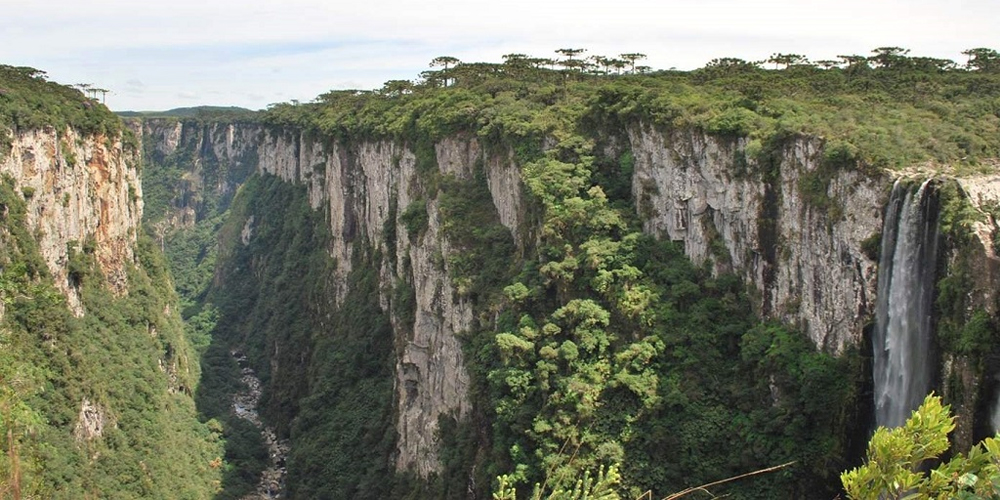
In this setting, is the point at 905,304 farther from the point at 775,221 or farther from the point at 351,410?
the point at 351,410

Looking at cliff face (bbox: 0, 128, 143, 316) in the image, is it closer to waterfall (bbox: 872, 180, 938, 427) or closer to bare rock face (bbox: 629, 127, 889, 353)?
bare rock face (bbox: 629, 127, 889, 353)

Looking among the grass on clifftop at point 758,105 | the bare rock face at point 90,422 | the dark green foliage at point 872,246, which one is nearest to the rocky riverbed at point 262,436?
the bare rock face at point 90,422

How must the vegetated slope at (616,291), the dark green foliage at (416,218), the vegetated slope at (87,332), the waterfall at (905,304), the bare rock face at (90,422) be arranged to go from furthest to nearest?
the dark green foliage at (416,218)
the bare rock face at (90,422)
the vegetated slope at (87,332)
the vegetated slope at (616,291)
the waterfall at (905,304)

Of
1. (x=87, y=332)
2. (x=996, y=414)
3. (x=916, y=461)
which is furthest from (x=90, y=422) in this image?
(x=916, y=461)

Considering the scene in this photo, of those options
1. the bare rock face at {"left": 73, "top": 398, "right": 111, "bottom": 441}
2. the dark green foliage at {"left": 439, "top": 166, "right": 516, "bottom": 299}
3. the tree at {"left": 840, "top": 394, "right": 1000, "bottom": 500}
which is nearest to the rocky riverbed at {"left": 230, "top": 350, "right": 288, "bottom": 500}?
the bare rock face at {"left": 73, "top": 398, "right": 111, "bottom": 441}

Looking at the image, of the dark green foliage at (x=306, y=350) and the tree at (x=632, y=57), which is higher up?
the tree at (x=632, y=57)

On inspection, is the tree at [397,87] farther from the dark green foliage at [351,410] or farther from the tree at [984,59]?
the tree at [984,59]

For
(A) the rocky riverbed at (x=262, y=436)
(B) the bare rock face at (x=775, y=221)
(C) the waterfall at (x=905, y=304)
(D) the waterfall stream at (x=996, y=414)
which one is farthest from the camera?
(A) the rocky riverbed at (x=262, y=436)
